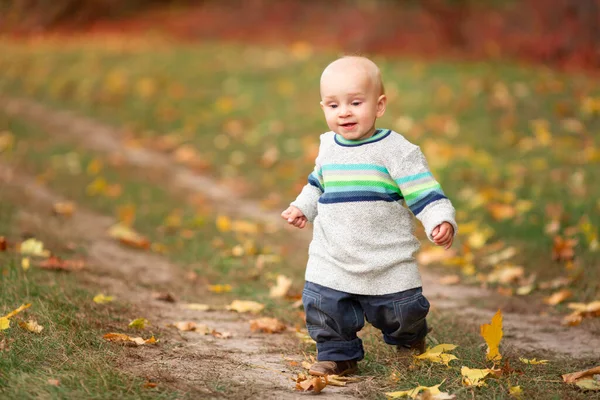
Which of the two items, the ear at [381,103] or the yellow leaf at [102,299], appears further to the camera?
the yellow leaf at [102,299]

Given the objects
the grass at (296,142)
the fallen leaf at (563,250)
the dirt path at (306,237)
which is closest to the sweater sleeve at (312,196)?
the grass at (296,142)

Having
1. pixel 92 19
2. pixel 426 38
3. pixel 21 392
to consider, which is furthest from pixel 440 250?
pixel 92 19

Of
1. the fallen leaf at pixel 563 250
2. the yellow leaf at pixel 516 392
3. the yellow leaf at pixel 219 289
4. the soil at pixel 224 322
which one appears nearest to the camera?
the yellow leaf at pixel 516 392

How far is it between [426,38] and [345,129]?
1207 cm

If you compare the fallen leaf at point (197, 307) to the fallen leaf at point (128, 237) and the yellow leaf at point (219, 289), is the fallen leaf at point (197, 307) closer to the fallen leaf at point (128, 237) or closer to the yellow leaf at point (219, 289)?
the yellow leaf at point (219, 289)

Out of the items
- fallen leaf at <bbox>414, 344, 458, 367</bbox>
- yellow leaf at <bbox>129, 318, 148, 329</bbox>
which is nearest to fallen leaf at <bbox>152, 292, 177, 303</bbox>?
yellow leaf at <bbox>129, 318, 148, 329</bbox>

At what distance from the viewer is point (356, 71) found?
3119 mm

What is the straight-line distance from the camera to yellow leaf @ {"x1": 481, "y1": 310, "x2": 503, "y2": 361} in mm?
3000

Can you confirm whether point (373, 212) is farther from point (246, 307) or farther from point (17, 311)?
point (17, 311)

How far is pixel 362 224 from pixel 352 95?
1.68ft

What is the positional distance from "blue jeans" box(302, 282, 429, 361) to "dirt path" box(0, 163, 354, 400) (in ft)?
0.59

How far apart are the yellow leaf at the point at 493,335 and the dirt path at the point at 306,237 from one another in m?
0.55

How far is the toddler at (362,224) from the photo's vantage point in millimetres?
3117

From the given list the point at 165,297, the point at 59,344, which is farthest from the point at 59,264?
the point at 59,344
